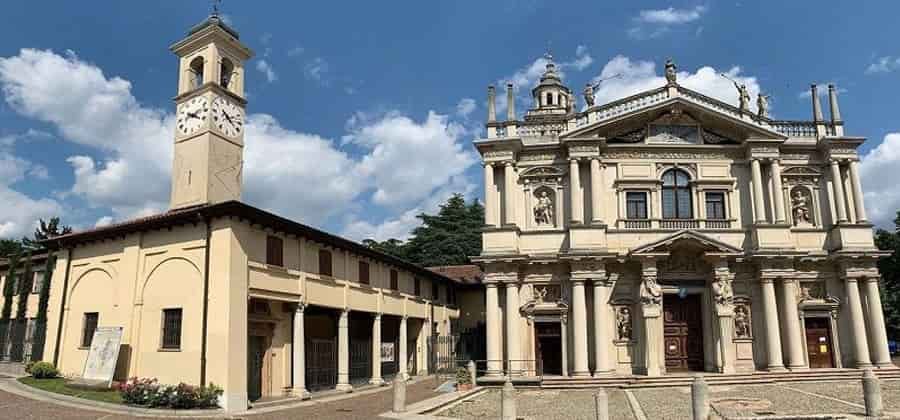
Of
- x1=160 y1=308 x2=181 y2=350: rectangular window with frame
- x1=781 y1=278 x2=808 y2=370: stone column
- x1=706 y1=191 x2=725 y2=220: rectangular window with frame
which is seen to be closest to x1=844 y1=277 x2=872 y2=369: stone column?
x1=781 y1=278 x2=808 y2=370: stone column

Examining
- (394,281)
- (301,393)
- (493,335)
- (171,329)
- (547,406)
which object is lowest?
(547,406)

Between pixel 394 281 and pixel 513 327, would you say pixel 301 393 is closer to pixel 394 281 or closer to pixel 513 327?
pixel 394 281

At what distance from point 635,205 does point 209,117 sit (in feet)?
58.6

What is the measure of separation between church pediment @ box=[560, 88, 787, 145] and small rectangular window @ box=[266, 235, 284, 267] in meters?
12.7

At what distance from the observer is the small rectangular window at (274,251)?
19125 mm

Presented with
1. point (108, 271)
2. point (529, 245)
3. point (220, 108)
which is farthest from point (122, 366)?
point (529, 245)

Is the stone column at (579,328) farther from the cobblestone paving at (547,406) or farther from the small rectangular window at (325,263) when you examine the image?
the small rectangular window at (325,263)

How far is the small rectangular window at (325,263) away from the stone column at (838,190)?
20.9 metres

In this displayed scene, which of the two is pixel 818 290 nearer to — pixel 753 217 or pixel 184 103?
pixel 753 217

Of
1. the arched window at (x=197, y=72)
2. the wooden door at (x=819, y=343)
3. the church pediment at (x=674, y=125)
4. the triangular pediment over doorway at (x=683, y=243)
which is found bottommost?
the wooden door at (x=819, y=343)

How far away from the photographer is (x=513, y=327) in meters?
25.2

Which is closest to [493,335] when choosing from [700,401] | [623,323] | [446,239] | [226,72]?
[623,323]

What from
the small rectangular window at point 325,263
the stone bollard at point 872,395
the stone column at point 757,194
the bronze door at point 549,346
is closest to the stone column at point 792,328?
the stone column at point 757,194

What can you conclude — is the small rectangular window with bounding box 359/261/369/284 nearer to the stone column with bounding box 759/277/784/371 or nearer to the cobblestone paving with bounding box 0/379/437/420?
the cobblestone paving with bounding box 0/379/437/420
